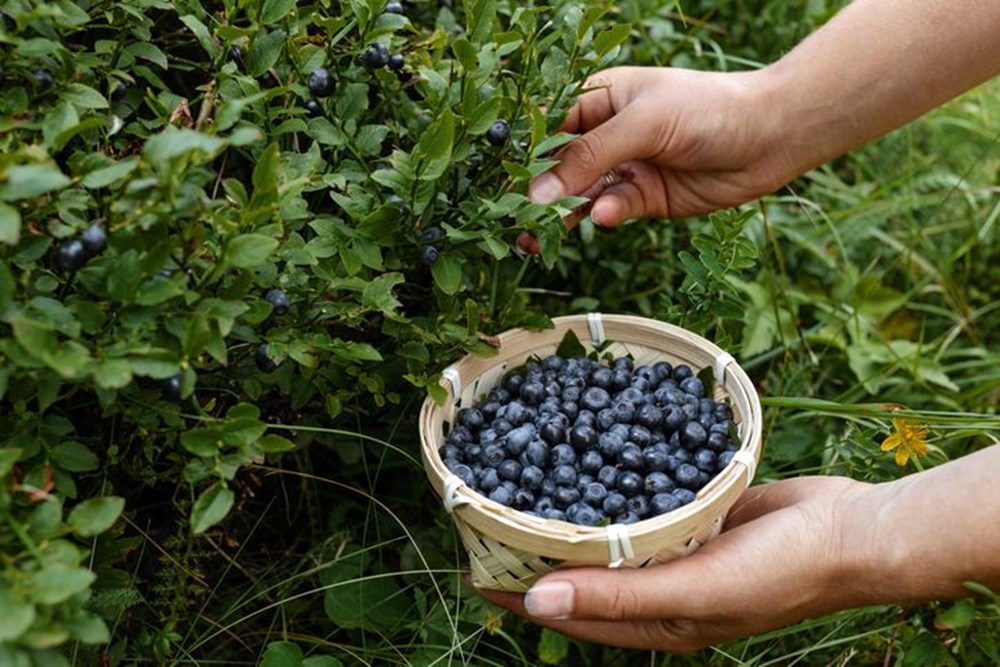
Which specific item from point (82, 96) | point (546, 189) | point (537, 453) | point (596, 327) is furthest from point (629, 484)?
point (82, 96)

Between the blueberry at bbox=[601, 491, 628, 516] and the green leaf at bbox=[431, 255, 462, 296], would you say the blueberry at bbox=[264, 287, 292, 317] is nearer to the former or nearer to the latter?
the green leaf at bbox=[431, 255, 462, 296]

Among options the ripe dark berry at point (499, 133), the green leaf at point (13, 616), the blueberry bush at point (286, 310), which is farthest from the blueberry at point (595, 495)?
the green leaf at point (13, 616)

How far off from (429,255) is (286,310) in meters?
0.22

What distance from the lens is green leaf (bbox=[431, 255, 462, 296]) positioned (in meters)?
1.48

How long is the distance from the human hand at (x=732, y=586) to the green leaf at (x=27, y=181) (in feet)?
2.52

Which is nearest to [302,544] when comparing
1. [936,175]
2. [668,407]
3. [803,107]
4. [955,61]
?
[668,407]

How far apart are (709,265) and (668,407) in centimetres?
26

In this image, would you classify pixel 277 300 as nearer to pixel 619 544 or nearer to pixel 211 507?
pixel 211 507

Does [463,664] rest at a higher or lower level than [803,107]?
lower

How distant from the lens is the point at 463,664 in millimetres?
1612

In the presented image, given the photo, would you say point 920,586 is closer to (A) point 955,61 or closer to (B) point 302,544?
(A) point 955,61

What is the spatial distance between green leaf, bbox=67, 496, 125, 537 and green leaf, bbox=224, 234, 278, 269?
28 centimetres

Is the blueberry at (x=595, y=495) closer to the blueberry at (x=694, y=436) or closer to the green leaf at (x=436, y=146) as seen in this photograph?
the blueberry at (x=694, y=436)

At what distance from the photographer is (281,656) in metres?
1.54
